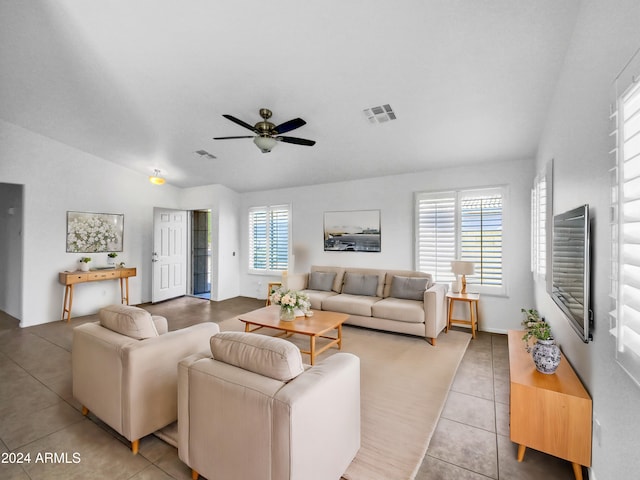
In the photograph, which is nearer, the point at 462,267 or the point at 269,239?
the point at 462,267

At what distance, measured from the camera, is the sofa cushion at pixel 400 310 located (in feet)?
13.7

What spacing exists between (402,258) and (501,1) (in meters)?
3.78

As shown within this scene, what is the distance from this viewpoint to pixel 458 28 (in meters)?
2.30

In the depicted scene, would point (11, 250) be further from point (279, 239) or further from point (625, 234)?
point (625, 234)

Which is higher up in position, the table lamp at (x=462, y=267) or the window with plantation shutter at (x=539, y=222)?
the window with plantation shutter at (x=539, y=222)

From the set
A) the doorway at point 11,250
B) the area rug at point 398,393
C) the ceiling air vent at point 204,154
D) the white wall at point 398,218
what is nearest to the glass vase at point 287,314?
the area rug at point 398,393

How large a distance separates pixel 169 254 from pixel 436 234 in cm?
569

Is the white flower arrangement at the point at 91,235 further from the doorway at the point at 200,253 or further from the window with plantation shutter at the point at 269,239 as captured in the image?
the window with plantation shutter at the point at 269,239

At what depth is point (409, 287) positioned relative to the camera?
184 inches

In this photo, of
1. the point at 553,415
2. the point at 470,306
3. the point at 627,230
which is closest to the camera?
A: the point at 627,230

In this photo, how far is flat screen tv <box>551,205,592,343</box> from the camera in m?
1.62

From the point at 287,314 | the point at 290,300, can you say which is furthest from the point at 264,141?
the point at 287,314

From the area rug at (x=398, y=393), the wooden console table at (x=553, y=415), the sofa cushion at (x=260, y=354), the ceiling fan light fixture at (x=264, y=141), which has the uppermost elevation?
the ceiling fan light fixture at (x=264, y=141)

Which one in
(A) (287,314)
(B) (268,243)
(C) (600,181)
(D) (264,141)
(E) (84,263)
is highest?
(D) (264,141)
